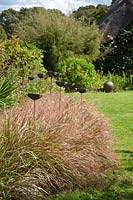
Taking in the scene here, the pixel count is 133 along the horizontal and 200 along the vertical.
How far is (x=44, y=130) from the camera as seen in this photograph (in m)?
5.82

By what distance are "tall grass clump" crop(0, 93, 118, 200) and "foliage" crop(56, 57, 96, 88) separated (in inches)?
469

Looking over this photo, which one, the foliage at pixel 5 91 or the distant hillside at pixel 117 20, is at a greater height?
the distant hillside at pixel 117 20

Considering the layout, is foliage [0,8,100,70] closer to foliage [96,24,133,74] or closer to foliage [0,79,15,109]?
foliage [96,24,133,74]

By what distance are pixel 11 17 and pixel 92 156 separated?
114 feet

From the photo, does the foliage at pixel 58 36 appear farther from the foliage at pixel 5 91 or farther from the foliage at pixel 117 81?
the foliage at pixel 5 91

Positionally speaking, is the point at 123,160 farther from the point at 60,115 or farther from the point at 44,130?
the point at 44,130

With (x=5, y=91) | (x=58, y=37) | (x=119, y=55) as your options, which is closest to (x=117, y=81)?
(x=58, y=37)

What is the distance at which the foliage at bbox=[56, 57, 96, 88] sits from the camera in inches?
735

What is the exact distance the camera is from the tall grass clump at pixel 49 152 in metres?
5.36

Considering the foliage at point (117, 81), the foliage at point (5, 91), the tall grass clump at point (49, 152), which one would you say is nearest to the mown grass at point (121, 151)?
the tall grass clump at point (49, 152)

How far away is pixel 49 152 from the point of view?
5.65m

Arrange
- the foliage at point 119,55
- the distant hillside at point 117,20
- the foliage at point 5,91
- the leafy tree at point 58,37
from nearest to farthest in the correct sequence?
the foliage at point 5,91 < the leafy tree at point 58,37 < the foliage at point 119,55 < the distant hillside at point 117,20

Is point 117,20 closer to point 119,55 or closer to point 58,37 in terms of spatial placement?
point 119,55

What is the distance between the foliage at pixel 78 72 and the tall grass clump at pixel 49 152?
1190 cm
